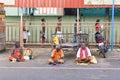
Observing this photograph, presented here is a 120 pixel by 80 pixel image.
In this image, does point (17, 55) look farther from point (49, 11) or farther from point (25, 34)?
point (49, 11)

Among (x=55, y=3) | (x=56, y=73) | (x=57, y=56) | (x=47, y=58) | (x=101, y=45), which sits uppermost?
(x=55, y=3)

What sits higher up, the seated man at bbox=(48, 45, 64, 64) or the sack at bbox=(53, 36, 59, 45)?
the sack at bbox=(53, 36, 59, 45)

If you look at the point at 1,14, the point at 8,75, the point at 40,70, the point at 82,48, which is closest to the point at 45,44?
the point at 1,14

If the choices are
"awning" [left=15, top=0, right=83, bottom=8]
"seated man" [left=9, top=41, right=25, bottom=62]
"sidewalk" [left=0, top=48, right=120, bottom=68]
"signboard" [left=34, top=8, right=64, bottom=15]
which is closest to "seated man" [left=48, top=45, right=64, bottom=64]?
"sidewalk" [left=0, top=48, right=120, bottom=68]

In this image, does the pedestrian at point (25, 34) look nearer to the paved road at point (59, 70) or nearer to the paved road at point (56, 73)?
the paved road at point (59, 70)

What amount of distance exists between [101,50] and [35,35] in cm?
500

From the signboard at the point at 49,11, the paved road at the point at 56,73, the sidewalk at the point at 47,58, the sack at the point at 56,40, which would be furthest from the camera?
the signboard at the point at 49,11

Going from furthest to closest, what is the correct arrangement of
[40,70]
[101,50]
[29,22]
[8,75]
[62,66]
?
1. [29,22]
2. [101,50]
3. [62,66]
4. [40,70]
5. [8,75]

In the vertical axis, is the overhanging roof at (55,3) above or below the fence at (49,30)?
above

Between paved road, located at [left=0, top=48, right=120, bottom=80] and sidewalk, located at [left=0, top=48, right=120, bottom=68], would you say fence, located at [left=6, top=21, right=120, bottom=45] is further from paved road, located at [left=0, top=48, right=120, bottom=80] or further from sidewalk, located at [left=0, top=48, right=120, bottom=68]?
paved road, located at [left=0, top=48, right=120, bottom=80]

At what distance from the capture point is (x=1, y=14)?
17.6 m

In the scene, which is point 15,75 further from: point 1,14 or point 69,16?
point 69,16

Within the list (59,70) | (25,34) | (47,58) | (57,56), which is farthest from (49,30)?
(59,70)

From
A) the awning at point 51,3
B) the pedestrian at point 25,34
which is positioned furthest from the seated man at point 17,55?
the pedestrian at point 25,34
